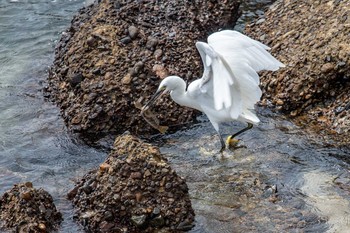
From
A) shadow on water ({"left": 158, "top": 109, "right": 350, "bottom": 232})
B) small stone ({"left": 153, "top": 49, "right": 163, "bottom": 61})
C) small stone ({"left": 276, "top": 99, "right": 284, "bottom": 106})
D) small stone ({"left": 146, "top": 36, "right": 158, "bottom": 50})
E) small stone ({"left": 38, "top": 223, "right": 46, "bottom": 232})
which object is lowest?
shadow on water ({"left": 158, "top": 109, "right": 350, "bottom": 232})

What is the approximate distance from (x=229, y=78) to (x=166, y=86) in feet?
5.23

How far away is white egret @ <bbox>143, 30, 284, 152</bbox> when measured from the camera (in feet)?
24.9

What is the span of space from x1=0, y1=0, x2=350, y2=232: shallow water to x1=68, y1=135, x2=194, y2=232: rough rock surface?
11.6 inches

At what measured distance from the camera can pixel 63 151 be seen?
8.89 meters

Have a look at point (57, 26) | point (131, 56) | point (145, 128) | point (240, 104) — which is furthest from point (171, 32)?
point (57, 26)

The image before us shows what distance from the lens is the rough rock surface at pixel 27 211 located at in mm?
6941

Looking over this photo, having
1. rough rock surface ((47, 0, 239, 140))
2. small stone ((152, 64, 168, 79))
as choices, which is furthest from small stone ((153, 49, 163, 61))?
small stone ((152, 64, 168, 79))

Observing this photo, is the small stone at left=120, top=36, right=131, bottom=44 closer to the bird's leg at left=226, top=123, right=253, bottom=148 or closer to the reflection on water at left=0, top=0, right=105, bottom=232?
the reflection on water at left=0, top=0, right=105, bottom=232

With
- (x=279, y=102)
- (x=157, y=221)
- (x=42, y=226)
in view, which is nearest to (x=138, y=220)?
(x=157, y=221)

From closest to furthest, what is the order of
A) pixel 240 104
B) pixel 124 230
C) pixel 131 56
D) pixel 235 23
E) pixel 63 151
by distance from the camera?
1. pixel 124 230
2. pixel 240 104
3. pixel 63 151
4. pixel 131 56
5. pixel 235 23

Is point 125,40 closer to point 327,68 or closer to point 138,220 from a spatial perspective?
point 327,68

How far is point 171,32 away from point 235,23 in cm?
188

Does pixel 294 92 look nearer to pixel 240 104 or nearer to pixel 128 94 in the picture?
pixel 240 104

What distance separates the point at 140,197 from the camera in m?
6.96
